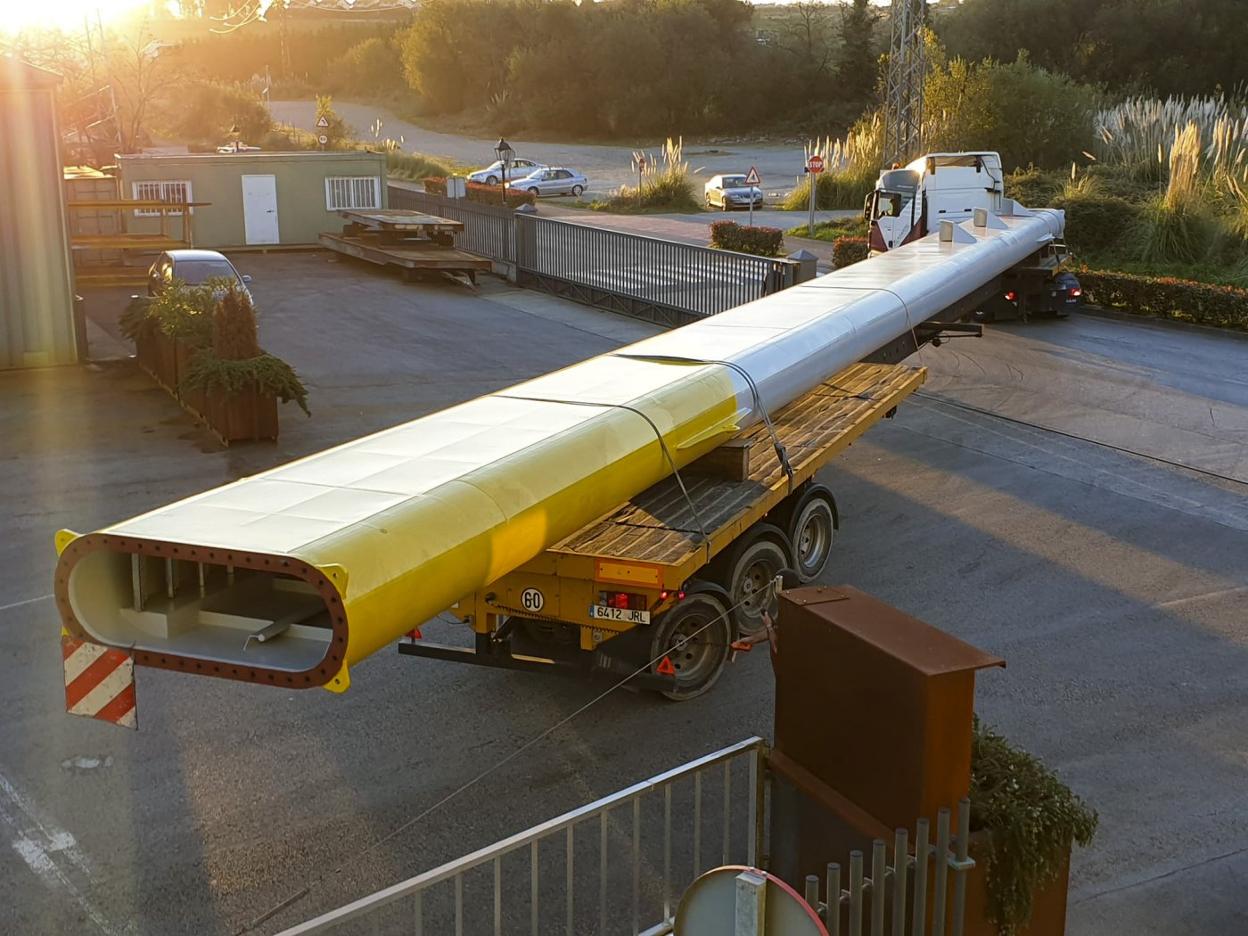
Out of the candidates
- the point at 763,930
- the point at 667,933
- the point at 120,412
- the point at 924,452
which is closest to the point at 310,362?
the point at 120,412

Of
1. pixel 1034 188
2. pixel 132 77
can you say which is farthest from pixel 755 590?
pixel 132 77

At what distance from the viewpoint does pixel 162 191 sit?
32.8 meters

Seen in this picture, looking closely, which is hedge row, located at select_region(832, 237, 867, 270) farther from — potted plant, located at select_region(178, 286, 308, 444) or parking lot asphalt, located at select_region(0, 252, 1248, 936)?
potted plant, located at select_region(178, 286, 308, 444)

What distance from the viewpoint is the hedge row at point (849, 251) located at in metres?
27.2

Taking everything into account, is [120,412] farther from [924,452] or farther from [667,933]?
[667,933]

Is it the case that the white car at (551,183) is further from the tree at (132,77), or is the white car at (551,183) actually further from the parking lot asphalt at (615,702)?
the parking lot asphalt at (615,702)

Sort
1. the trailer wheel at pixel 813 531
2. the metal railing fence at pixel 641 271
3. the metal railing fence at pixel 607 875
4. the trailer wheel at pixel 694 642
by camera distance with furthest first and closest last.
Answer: the metal railing fence at pixel 641 271, the trailer wheel at pixel 813 531, the trailer wheel at pixel 694 642, the metal railing fence at pixel 607 875

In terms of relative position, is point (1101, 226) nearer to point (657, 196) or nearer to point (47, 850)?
point (657, 196)

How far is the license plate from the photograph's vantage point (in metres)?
7.96

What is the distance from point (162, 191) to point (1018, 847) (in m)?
31.8

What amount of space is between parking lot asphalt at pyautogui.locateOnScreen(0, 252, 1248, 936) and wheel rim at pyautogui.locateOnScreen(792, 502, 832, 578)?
0.44 metres

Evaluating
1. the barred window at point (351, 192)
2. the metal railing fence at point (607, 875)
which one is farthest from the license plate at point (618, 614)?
the barred window at point (351, 192)

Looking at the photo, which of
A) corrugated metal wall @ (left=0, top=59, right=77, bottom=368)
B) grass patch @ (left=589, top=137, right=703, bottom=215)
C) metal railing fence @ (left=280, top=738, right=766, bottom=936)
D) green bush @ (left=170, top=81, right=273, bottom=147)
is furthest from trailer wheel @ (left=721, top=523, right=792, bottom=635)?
green bush @ (left=170, top=81, right=273, bottom=147)

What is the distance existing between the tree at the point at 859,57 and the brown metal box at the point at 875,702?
85.2 metres
